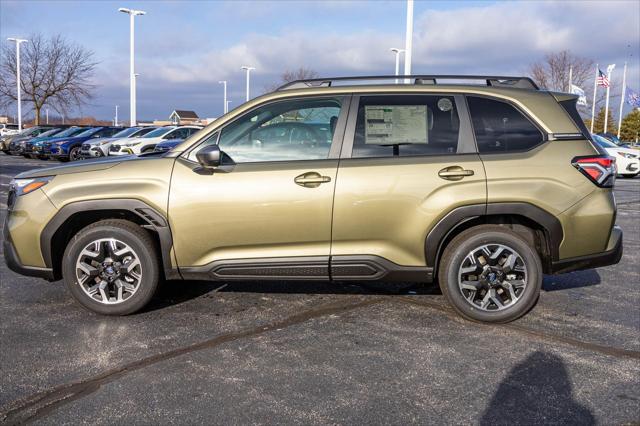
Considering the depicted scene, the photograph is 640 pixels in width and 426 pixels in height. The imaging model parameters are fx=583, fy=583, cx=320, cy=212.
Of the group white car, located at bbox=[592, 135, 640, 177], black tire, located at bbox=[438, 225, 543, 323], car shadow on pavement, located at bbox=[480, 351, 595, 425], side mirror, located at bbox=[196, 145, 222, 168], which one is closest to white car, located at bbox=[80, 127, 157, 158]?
white car, located at bbox=[592, 135, 640, 177]

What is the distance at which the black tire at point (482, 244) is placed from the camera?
4.42m

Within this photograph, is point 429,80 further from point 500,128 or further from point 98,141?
point 98,141

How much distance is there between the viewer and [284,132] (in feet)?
15.0

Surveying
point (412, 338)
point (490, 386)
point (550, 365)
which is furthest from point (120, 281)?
point (550, 365)

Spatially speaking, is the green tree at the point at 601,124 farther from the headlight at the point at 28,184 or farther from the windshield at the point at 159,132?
the headlight at the point at 28,184

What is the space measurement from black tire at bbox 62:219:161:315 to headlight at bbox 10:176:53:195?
49 centimetres

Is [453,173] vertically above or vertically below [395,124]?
below

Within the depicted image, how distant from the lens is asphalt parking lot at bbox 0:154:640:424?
10.1 ft

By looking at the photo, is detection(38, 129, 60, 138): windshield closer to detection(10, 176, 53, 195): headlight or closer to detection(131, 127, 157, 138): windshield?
detection(131, 127, 157, 138): windshield

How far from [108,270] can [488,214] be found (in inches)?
117

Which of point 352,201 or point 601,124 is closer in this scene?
point 352,201

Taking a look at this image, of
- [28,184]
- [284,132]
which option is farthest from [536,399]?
[28,184]

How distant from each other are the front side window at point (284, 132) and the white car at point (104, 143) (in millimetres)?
18961

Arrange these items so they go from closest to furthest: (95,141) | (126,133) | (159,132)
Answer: (159,132) → (95,141) → (126,133)
